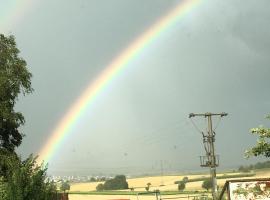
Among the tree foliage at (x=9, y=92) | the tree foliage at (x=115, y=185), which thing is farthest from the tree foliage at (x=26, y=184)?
the tree foliage at (x=115, y=185)

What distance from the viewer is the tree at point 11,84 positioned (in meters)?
43.9

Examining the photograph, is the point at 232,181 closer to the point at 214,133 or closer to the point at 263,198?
the point at 263,198

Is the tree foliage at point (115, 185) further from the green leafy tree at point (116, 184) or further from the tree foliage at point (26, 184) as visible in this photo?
the tree foliage at point (26, 184)

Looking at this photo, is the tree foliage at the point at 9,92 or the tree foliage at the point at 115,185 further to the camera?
the tree foliage at the point at 115,185

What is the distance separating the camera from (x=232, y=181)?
24.4m

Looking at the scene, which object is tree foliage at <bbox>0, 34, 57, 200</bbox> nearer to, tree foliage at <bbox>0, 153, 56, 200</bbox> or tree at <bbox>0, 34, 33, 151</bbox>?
tree at <bbox>0, 34, 33, 151</bbox>

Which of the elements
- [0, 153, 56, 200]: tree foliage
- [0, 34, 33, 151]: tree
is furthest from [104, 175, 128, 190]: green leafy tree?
[0, 153, 56, 200]: tree foliage

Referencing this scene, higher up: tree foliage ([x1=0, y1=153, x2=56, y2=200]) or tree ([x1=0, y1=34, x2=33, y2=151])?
tree ([x1=0, y1=34, x2=33, y2=151])

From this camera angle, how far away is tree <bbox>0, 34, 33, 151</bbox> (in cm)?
4388

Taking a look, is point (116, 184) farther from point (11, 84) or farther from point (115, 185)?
point (11, 84)

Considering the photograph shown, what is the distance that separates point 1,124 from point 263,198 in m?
27.9

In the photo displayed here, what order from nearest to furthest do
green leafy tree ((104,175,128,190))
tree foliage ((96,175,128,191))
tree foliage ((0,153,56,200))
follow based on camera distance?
tree foliage ((0,153,56,200)) < tree foliage ((96,175,128,191)) < green leafy tree ((104,175,128,190))

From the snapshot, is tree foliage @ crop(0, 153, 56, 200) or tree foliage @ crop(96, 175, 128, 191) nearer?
tree foliage @ crop(0, 153, 56, 200)

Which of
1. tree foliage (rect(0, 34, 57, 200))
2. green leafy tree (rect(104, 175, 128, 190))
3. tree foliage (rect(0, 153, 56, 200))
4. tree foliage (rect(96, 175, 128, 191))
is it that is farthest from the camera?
green leafy tree (rect(104, 175, 128, 190))
